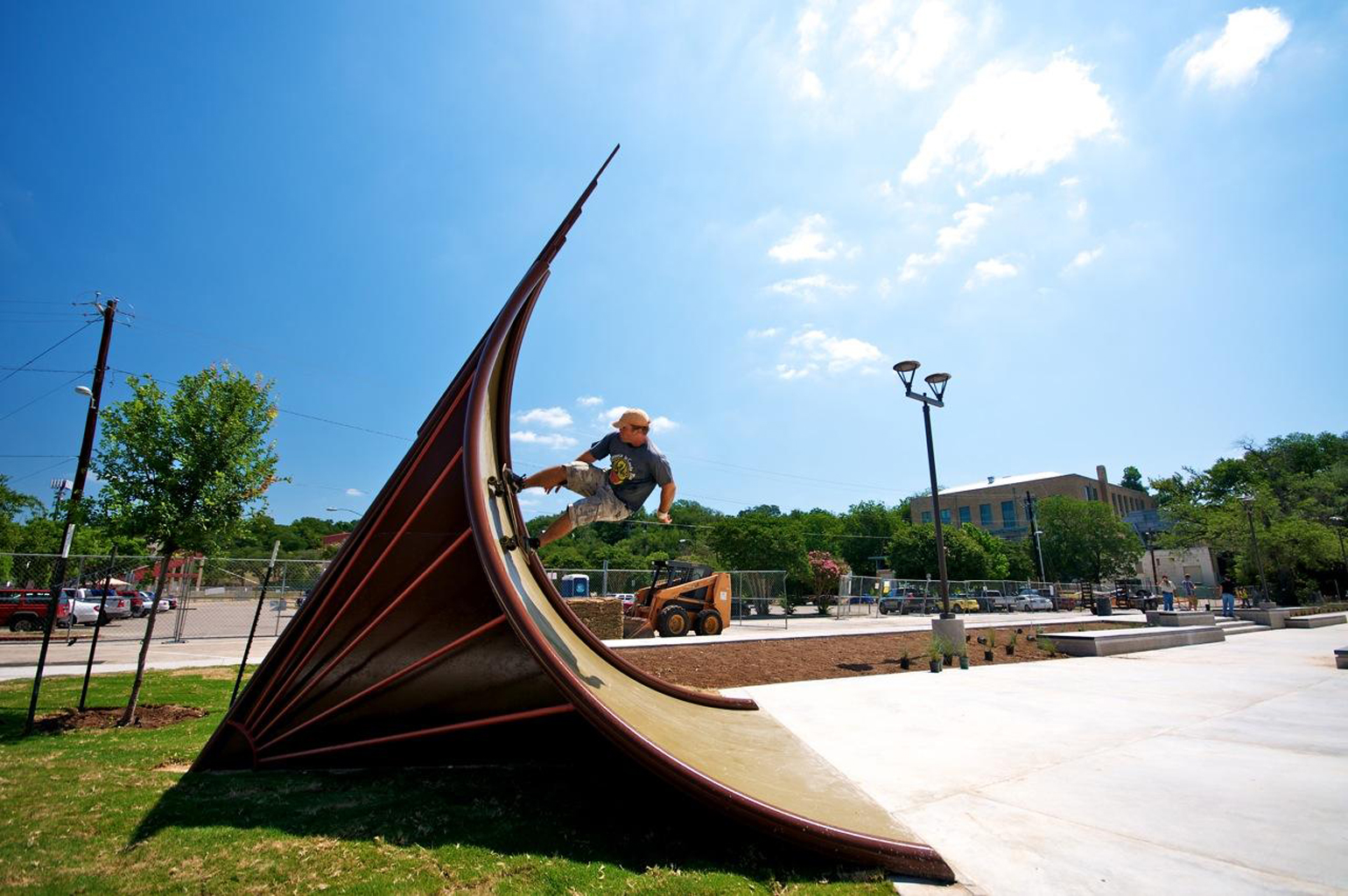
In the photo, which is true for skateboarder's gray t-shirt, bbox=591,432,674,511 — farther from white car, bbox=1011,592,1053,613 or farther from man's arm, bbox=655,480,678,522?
white car, bbox=1011,592,1053,613

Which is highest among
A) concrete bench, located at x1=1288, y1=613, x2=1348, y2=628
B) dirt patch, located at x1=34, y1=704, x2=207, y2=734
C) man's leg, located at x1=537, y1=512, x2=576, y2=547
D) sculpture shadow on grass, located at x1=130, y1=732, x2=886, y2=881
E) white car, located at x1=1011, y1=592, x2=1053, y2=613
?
man's leg, located at x1=537, y1=512, x2=576, y2=547

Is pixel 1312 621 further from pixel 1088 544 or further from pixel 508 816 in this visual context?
pixel 1088 544

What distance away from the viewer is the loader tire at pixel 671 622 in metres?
14.1

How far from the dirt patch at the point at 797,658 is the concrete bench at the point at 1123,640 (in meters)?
Result: 0.35

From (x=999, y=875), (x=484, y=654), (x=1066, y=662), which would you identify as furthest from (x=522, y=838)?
(x=1066, y=662)

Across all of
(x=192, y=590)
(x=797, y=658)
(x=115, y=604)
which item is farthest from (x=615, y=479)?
(x=115, y=604)

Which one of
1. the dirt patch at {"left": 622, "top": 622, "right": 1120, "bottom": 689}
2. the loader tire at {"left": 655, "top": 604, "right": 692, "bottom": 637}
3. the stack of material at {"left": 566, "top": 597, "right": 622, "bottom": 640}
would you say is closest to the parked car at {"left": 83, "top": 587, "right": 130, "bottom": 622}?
the stack of material at {"left": 566, "top": 597, "right": 622, "bottom": 640}

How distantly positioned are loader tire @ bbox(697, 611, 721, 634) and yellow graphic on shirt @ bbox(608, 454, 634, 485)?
11421 millimetres

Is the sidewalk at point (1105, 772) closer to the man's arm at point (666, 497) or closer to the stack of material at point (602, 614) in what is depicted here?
the man's arm at point (666, 497)

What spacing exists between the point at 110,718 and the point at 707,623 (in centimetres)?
1113

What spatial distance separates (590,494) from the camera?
4332 millimetres

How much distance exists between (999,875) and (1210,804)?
1974 millimetres

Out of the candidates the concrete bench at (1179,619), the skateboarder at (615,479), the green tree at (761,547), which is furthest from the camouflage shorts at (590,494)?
the green tree at (761,547)

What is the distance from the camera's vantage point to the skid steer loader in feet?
46.9
